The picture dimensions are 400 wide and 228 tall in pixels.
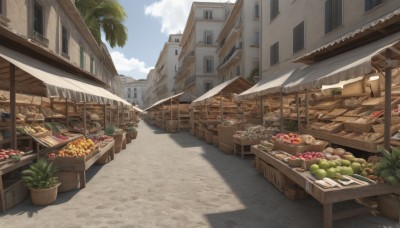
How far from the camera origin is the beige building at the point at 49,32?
250 inches

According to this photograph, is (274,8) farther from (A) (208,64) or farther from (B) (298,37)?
(A) (208,64)

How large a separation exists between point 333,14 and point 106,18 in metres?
20.5

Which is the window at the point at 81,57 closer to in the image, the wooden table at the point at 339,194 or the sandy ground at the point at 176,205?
the sandy ground at the point at 176,205

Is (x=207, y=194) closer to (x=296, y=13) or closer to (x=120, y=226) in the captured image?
(x=120, y=226)

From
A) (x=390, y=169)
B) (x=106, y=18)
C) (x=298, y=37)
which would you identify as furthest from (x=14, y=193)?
(x=106, y=18)

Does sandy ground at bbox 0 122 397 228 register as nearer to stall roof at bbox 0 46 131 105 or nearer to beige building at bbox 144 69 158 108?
stall roof at bbox 0 46 131 105

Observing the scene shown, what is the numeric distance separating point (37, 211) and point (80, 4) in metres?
21.7

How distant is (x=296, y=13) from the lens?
48.1ft

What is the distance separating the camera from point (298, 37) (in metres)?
14.5

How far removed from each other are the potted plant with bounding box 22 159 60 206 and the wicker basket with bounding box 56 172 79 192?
0.45m

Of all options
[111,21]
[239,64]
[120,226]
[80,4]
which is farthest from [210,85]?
[120,226]

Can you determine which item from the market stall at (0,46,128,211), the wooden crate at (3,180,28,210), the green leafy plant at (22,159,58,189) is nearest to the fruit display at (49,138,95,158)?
the market stall at (0,46,128,211)

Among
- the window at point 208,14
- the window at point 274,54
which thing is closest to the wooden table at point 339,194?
the window at point 274,54

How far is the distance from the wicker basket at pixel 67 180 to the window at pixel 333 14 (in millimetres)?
11283
